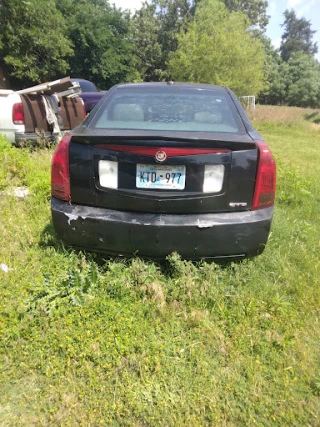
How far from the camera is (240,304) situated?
7.04ft

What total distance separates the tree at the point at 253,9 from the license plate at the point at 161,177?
2219 inches

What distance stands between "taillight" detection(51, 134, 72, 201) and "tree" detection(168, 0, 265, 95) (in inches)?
848

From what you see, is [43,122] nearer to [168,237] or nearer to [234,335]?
[168,237]

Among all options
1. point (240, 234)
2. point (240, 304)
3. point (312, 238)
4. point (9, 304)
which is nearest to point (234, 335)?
point (240, 304)

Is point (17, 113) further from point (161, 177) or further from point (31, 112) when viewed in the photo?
point (161, 177)

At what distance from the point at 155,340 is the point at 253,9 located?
60.6 meters

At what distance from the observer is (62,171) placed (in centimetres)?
208

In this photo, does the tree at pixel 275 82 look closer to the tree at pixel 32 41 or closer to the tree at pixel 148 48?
the tree at pixel 148 48

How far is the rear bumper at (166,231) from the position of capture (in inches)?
78.0

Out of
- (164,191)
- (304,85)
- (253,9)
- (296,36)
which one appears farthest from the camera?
(296,36)

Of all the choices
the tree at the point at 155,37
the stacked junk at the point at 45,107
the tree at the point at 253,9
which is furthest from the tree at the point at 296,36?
the stacked junk at the point at 45,107

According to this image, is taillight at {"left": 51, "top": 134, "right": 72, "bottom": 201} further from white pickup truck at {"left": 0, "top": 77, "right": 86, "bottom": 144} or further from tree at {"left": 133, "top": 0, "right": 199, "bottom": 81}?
tree at {"left": 133, "top": 0, "right": 199, "bottom": 81}

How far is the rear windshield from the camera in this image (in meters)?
2.25

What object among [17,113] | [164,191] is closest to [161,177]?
[164,191]
